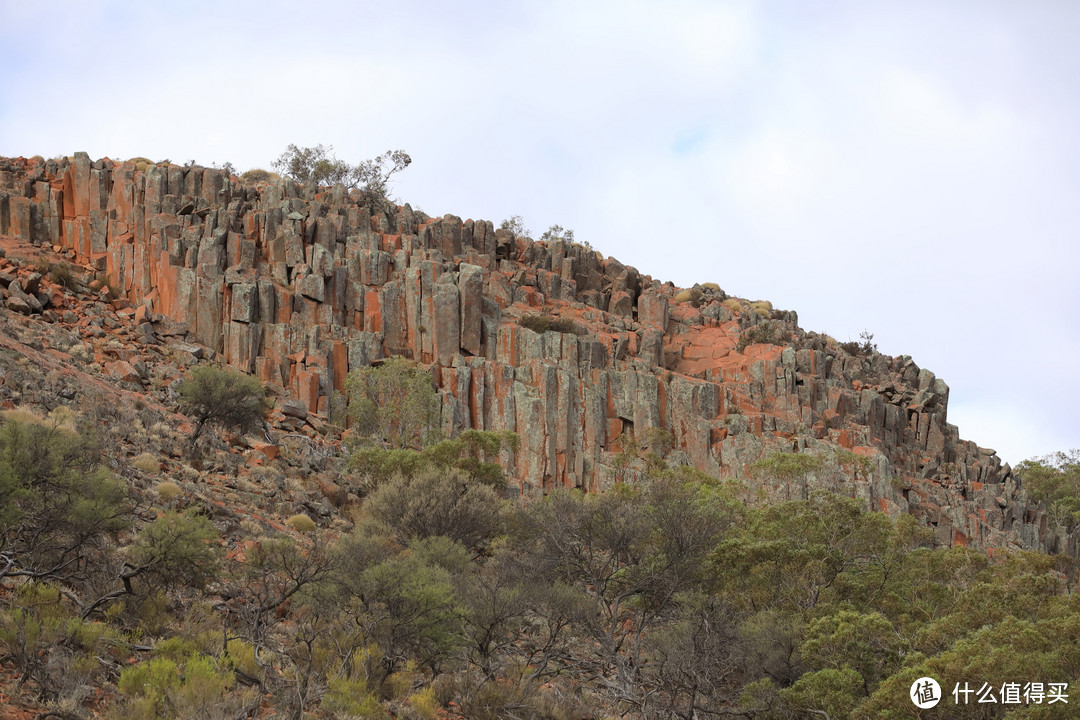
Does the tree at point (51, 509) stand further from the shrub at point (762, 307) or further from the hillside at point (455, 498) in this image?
the shrub at point (762, 307)

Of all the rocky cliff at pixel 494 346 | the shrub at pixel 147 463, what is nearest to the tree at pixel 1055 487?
the rocky cliff at pixel 494 346

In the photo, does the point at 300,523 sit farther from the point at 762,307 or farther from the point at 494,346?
the point at 762,307

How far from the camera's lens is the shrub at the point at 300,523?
3067 centimetres

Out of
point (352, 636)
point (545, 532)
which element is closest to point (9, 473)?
point (352, 636)

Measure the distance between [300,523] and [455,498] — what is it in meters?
5.64

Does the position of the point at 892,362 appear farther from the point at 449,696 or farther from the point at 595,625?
the point at 449,696

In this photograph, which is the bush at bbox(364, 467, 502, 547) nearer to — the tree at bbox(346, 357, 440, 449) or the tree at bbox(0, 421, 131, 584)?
the tree at bbox(346, 357, 440, 449)

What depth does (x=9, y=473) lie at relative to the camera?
20.7 metres

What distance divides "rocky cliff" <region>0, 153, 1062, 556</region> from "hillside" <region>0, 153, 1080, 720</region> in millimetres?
183

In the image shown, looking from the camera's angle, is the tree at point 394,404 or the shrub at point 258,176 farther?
the shrub at point 258,176

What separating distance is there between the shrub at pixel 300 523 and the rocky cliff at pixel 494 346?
1446 cm

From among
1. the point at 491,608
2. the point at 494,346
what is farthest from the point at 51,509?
the point at 494,346

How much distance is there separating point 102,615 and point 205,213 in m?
39.2

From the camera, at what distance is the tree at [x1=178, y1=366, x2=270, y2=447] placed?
36.5 meters
